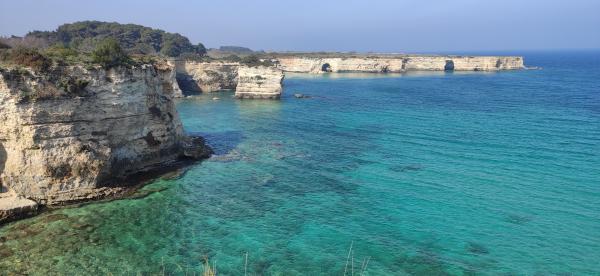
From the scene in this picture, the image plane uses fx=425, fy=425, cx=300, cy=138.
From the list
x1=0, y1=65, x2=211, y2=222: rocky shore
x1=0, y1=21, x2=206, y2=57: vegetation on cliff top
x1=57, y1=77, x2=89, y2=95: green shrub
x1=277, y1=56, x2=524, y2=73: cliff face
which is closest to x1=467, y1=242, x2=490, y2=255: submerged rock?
x1=0, y1=65, x2=211, y2=222: rocky shore

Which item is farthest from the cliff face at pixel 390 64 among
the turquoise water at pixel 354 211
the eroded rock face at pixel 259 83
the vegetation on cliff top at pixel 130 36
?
the turquoise water at pixel 354 211

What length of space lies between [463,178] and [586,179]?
8290mm

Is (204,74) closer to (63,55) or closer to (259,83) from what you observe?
(259,83)

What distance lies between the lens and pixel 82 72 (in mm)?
27141

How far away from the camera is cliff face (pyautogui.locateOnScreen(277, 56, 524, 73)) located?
133000mm

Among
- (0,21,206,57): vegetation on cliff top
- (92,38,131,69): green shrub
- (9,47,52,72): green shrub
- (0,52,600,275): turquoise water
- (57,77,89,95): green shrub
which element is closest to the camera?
(0,52,600,275): turquoise water

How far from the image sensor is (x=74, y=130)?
26.2 m

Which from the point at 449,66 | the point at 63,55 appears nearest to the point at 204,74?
the point at 63,55

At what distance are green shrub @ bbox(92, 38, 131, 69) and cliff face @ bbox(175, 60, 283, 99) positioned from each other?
43.5 meters

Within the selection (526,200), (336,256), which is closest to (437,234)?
(336,256)

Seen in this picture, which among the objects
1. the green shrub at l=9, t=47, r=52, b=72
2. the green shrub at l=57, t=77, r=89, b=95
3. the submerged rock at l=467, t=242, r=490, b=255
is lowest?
the submerged rock at l=467, t=242, r=490, b=255

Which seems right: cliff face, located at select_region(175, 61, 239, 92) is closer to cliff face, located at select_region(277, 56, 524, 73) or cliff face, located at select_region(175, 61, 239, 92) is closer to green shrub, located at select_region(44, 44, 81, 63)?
cliff face, located at select_region(277, 56, 524, 73)

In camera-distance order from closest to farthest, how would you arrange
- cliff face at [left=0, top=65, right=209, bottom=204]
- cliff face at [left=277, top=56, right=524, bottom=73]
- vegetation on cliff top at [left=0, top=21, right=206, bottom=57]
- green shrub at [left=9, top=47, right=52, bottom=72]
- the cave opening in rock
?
cliff face at [left=0, top=65, right=209, bottom=204] < green shrub at [left=9, top=47, right=52, bottom=72] < vegetation on cliff top at [left=0, top=21, right=206, bottom=57] < cliff face at [left=277, top=56, right=524, bottom=73] < the cave opening in rock

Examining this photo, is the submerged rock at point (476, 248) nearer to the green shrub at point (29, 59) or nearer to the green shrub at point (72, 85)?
the green shrub at point (72, 85)
